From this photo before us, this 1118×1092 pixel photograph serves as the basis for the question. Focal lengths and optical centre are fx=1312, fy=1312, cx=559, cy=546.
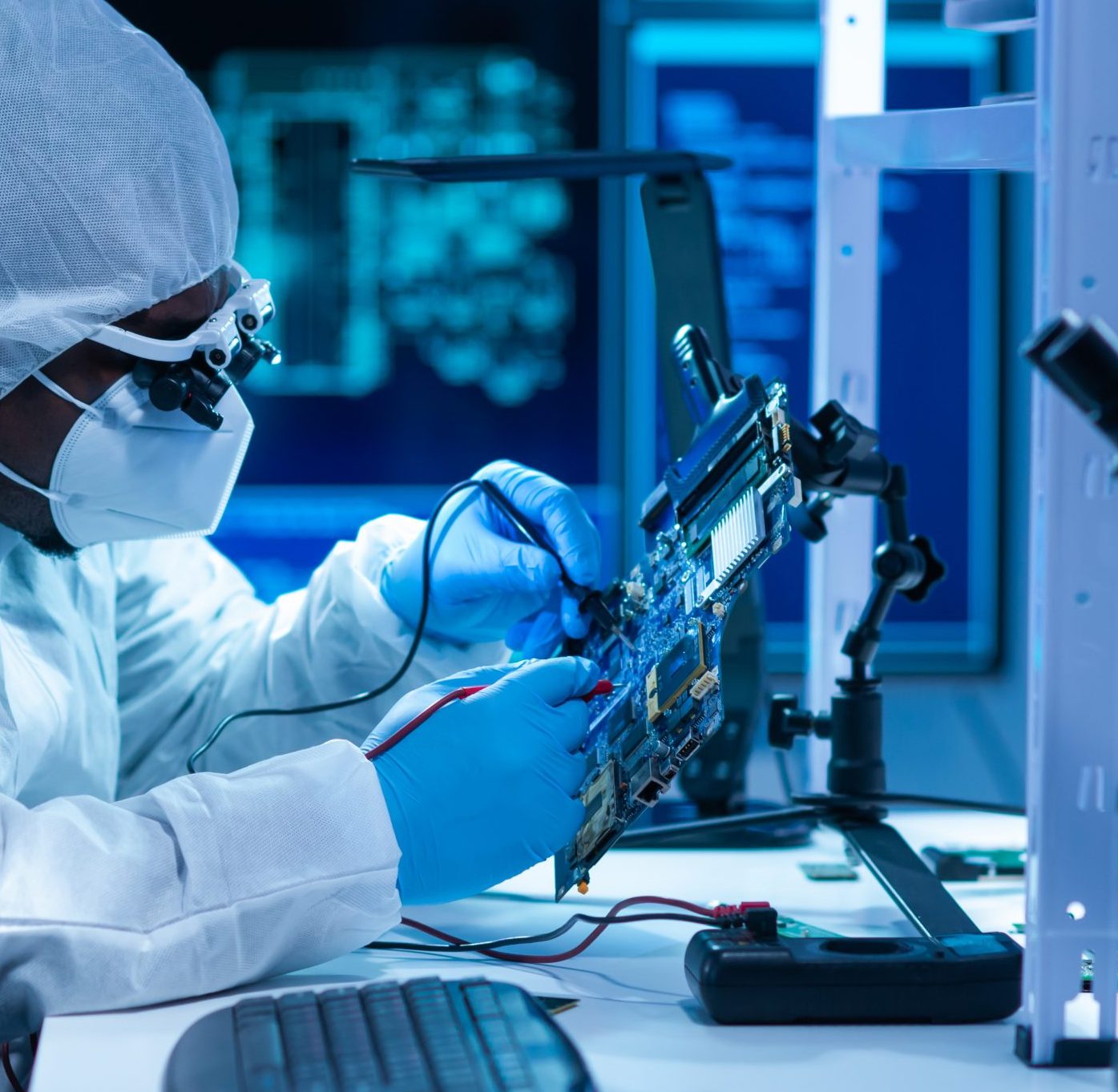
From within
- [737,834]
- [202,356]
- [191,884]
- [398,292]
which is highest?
[398,292]

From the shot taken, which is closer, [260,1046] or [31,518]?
[260,1046]

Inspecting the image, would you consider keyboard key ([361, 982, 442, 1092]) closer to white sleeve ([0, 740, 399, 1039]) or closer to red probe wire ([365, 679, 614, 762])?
white sleeve ([0, 740, 399, 1039])

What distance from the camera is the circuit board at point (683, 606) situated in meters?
0.91

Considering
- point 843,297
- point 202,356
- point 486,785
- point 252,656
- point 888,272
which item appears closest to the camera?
point 486,785

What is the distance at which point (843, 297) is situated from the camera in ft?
4.95

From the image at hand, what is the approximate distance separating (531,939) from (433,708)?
20 centimetres

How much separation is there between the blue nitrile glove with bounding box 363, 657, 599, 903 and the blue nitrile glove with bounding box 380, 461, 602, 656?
24 centimetres

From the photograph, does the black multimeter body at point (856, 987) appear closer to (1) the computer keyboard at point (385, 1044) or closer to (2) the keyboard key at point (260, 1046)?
(1) the computer keyboard at point (385, 1044)

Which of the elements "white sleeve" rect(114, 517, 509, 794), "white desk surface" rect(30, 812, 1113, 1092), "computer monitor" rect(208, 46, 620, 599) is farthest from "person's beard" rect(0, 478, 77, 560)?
"computer monitor" rect(208, 46, 620, 599)

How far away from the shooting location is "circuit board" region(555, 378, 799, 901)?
914 mm

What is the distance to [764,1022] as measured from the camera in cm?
86

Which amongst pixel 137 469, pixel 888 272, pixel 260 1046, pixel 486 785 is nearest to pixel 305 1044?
pixel 260 1046

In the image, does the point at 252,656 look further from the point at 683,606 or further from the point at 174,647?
the point at 683,606

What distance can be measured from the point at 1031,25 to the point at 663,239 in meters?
0.48
